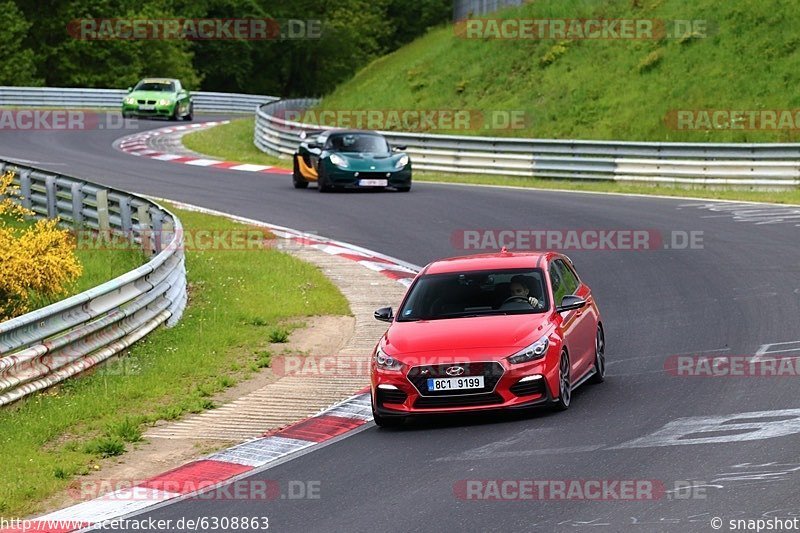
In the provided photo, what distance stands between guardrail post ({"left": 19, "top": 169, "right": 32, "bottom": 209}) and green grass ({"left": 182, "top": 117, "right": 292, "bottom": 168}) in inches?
487

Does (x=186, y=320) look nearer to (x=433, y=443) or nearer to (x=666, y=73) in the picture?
(x=433, y=443)

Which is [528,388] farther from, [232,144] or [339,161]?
[232,144]

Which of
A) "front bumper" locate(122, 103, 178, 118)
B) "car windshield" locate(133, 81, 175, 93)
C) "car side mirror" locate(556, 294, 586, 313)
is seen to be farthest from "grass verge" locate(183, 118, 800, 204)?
"car side mirror" locate(556, 294, 586, 313)

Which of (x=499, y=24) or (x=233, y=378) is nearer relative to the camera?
(x=233, y=378)

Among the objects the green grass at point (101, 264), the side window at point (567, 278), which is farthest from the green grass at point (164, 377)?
the side window at point (567, 278)

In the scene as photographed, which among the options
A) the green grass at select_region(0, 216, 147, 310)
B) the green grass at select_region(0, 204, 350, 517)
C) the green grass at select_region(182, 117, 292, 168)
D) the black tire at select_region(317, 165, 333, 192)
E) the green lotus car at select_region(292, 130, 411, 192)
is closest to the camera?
the green grass at select_region(0, 204, 350, 517)

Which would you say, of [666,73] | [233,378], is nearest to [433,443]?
[233,378]

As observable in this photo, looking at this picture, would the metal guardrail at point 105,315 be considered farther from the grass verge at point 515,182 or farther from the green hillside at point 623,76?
the green hillside at point 623,76

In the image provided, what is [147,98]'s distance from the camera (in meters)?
50.1

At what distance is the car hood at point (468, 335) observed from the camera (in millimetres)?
11719

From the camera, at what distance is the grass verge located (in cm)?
2883

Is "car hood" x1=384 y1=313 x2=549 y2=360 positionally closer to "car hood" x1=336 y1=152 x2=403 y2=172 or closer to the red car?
the red car

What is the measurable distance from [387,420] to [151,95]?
40023 millimetres

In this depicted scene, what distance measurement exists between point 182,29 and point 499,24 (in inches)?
1470
